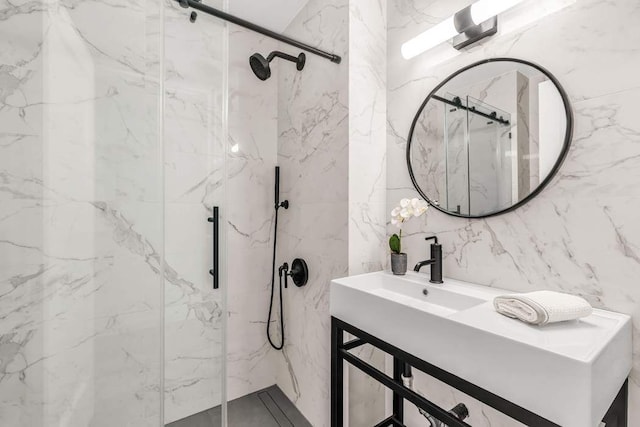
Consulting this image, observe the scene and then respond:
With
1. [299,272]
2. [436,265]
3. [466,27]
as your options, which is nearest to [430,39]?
[466,27]

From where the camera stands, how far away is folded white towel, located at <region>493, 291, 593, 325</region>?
721mm

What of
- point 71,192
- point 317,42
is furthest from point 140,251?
point 317,42

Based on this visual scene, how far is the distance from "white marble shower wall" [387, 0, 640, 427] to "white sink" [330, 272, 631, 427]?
0.37 ft

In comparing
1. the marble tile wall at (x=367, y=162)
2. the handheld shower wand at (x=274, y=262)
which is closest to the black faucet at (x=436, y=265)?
the marble tile wall at (x=367, y=162)

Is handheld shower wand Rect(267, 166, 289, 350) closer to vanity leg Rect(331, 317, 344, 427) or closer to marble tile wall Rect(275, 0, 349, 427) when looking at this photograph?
marble tile wall Rect(275, 0, 349, 427)

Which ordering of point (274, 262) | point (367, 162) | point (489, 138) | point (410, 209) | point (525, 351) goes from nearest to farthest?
1. point (525, 351)
2. point (489, 138)
3. point (410, 209)
4. point (367, 162)
5. point (274, 262)

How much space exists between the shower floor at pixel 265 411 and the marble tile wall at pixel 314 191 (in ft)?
0.18

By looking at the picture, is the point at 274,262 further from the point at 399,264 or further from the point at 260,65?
the point at 260,65

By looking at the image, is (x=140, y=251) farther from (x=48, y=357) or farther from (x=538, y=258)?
(x=538, y=258)

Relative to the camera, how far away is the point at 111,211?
1123 millimetres

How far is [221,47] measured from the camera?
1098 millimetres

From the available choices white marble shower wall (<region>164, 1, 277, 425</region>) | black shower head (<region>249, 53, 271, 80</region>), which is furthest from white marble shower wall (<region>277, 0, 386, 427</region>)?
white marble shower wall (<region>164, 1, 277, 425</region>)

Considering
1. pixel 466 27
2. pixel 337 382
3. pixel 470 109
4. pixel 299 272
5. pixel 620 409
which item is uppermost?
pixel 466 27

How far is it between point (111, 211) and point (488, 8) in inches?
62.7
